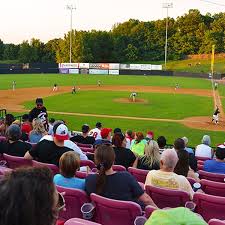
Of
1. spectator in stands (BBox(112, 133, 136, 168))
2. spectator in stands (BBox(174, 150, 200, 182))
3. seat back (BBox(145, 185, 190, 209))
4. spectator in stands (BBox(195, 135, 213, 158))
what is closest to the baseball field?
spectator in stands (BBox(195, 135, 213, 158))

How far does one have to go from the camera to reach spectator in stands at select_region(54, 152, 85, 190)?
550cm

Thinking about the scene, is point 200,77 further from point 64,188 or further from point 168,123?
point 64,188

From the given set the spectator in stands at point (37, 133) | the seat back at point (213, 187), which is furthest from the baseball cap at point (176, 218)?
the spectator in stands at point (37, 133)

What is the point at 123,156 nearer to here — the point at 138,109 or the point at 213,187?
the point at 213,187

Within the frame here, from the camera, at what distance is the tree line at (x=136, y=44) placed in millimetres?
105938

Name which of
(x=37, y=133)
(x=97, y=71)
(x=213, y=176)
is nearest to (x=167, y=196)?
(x=213, y=176)

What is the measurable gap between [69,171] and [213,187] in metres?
2.63

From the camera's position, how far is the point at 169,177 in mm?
6195

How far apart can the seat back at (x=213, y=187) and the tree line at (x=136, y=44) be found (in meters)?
99.0

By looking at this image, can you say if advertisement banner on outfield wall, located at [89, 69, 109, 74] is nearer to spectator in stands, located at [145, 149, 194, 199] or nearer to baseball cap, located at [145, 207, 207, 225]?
spectator in stands, located at [145, 149, 194, 199]

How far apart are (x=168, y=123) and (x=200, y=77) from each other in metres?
52.0

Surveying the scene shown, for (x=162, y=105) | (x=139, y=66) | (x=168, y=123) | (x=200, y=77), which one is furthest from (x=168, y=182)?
(x=139, y=66)

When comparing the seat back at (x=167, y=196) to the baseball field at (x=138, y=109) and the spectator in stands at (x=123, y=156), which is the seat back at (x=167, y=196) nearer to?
the spectator in stands at (x=123, y=156)

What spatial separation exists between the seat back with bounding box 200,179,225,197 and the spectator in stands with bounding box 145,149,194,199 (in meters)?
0.73
